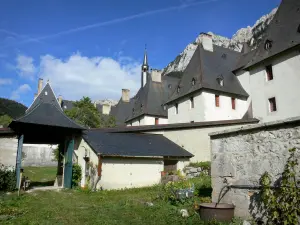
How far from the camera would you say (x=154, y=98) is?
35.9m

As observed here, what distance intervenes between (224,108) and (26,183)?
773 inches

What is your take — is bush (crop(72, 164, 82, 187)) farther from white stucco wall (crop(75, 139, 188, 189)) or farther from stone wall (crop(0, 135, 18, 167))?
stone wall (crop(0, 135, 18, 167))

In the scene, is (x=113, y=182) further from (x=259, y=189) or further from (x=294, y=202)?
(x=294, y=202)

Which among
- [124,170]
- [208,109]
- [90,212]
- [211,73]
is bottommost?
[90,212]

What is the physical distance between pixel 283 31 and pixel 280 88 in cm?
500

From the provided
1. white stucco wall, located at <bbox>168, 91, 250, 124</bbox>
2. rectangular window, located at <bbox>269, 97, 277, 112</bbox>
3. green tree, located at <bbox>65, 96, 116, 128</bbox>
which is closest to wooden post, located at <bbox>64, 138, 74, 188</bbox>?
white stucco wall, located at <bbox>168, 91, 250, 124</bbox>

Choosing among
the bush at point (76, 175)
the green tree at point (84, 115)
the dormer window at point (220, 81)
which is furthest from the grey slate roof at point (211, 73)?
the bush at point (76, 175)

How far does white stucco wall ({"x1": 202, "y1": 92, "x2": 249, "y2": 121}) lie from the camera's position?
25.6 meters

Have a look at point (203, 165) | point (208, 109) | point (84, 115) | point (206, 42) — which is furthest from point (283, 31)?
point (84, 115)

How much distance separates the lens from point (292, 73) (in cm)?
2020

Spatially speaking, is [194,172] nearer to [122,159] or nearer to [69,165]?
[122,159]

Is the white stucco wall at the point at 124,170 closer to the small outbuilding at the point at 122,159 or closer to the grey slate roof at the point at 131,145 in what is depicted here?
the small outbuilding at the point at 122,159

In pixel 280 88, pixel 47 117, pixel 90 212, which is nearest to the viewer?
pixel 90 212

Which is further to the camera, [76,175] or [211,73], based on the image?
[211,73]
